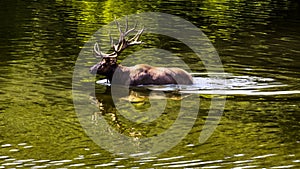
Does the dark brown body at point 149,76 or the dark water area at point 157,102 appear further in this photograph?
the dark brown body at point 149,76

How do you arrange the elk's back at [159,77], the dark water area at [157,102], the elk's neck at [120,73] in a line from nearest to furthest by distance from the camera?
the dark water area at [157,102] < the elk's back at [159,77] < the elk's neck at [120,73]

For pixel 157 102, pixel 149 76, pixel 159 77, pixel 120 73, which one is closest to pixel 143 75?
pixel 149 76

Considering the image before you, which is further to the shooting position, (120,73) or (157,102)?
(120,73)

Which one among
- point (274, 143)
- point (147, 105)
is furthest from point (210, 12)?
point (274, 143)

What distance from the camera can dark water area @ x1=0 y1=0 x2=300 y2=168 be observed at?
40.2ft

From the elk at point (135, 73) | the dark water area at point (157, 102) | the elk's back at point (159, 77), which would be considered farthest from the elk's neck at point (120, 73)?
the dark water area at point (157, 102)

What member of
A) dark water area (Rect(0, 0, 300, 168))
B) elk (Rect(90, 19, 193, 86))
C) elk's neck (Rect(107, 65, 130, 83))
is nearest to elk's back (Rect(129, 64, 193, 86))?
elk (Rect(90, 19, 193, 86))

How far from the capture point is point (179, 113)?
1544cm

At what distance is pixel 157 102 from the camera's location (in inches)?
650

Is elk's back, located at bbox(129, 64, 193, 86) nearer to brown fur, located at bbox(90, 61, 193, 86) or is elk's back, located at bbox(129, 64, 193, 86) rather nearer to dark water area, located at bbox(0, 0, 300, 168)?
brown fur, located at bbox(90, 61, 193, 86)

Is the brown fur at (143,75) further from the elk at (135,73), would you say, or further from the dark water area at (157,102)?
the dark water area at (157,102)

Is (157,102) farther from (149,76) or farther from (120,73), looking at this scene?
(120,73)

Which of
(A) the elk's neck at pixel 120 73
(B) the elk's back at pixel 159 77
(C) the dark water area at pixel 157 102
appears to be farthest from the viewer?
(A) the elk's neck at pixel 120 73

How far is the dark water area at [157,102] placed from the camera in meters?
12.2
